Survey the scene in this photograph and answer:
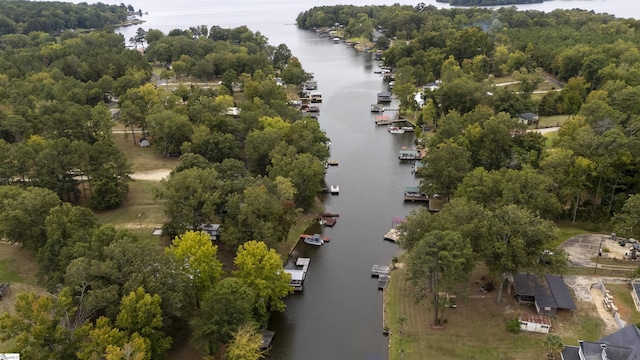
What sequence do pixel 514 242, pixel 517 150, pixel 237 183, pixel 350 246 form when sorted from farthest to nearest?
pixel 517 150 → pixel 350 246 → pixel 237 183 → pixel 514 242

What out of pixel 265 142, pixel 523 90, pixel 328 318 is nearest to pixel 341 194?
pixel 265 142

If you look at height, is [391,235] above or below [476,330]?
above

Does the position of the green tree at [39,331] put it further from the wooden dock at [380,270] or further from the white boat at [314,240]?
the wooden dock at [380,270]

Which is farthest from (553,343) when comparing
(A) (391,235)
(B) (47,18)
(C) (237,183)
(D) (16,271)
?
(B) (47,18)

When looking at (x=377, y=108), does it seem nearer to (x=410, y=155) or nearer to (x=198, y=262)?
(x=410, y=155)

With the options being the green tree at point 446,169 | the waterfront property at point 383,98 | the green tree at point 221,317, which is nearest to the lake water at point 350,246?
the waterfront property at point 383,98
